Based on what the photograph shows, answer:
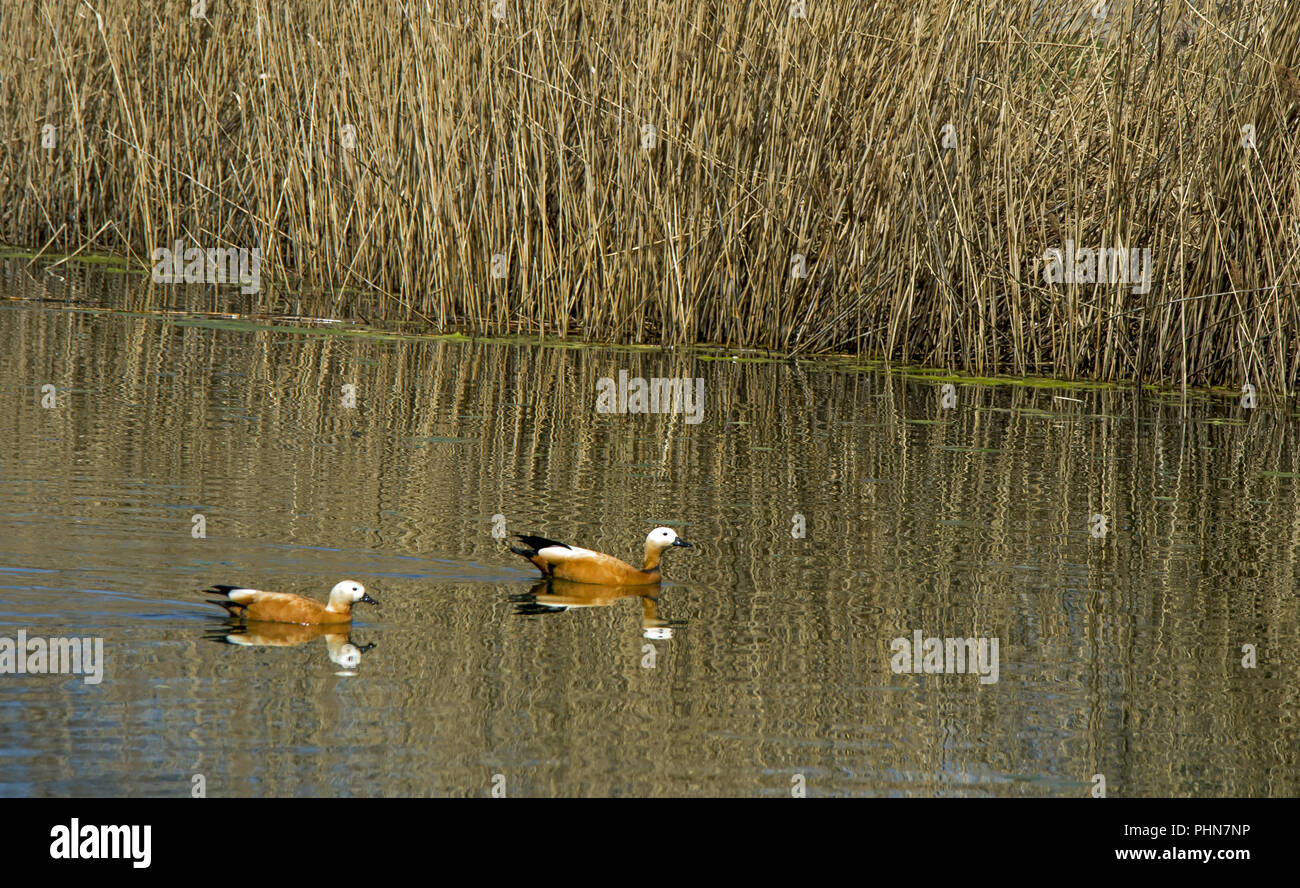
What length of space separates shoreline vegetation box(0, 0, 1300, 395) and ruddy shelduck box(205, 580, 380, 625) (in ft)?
19.9

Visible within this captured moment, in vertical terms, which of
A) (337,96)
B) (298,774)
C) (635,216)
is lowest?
(298,774)

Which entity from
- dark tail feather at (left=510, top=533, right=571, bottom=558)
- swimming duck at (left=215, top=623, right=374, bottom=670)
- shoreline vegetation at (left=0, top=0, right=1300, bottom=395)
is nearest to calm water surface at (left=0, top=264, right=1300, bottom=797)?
swimming duck at (left=215, top=623, right=374, bottom=670)

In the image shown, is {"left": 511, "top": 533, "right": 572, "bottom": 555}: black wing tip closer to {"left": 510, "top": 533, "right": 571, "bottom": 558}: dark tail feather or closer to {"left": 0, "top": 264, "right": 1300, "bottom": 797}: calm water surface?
{"left": 510, "top": 533, "right": 571, "bottom": 558}: dark tail feather

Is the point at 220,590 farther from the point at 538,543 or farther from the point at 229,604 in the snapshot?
the point at 538,543

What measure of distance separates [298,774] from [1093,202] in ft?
25.2

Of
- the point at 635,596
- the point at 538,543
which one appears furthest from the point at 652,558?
the point at 538,543

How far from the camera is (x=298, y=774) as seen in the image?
3.46 metres

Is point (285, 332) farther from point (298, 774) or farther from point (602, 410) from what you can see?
point (298, 774)

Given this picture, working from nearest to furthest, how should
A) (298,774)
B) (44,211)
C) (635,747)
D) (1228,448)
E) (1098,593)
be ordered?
(298,774)
(635,747)
(1098,593)
(1228,448)
(44,211)

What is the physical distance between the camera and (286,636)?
14.6 ft

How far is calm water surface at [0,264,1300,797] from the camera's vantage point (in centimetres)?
371

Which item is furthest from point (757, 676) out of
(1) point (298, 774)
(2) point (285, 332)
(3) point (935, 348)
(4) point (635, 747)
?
(2) point (285, 332)

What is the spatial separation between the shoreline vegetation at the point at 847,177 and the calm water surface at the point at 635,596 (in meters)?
0.76

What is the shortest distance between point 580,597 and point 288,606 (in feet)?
3.08
